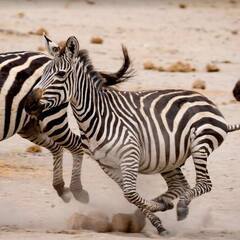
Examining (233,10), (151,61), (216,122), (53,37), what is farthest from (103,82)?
(233,10)

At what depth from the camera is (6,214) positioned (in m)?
8.47

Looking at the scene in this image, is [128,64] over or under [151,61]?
over

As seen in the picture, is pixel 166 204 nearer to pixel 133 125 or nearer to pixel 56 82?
pixel 133 125

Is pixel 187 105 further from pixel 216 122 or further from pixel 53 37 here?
pixel 53 37

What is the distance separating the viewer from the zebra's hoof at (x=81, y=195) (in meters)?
8.76

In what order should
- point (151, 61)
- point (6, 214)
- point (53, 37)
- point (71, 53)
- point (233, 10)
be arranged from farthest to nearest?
point (233, 10)
point (53, 37)
point (151, 61)
point (6, 214)
point (71, 53)

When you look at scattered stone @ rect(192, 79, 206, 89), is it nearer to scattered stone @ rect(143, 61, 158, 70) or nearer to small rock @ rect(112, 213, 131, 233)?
scattered stone @ rect(143, 61, 158, 70)

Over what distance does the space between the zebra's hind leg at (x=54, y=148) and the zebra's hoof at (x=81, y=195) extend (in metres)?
0.06

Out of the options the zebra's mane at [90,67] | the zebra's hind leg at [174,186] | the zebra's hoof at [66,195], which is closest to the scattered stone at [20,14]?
the zebra's hoof at [66,195]

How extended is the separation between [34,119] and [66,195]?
0.78 meters

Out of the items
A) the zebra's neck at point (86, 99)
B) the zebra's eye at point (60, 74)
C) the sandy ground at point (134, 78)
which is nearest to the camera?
the zebra's eye at point (60, 74)

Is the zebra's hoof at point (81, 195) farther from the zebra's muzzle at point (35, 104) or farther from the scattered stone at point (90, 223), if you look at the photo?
the zebra's muzzle at point (35, 104)

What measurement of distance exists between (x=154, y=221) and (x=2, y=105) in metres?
1.41

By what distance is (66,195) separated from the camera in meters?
8.85
